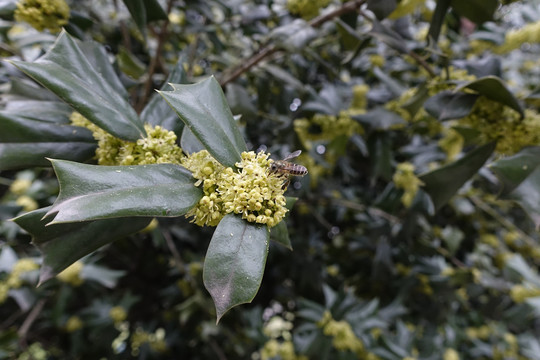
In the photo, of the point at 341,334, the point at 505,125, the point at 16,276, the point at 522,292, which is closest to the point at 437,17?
the point at 505,125

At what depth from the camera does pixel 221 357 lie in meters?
2.31

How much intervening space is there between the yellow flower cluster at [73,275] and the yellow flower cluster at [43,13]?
4.34 feet

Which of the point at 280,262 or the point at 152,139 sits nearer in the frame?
the point at 152,139

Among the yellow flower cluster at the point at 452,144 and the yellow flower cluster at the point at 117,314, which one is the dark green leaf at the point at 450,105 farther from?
the yellow flower cluster at the point at 117,314

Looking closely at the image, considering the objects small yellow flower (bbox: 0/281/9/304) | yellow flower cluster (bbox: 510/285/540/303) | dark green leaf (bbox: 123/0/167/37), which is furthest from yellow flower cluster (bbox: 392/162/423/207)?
small yellow flower (bbox: 0/281/9/304)

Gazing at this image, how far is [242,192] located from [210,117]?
0.22 m

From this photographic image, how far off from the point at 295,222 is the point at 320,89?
3.95ft

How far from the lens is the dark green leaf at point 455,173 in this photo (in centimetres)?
135

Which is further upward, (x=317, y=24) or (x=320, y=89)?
(x=317, y=24)

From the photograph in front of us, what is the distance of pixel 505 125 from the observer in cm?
134

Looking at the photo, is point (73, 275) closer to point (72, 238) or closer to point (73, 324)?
point (73, 324)

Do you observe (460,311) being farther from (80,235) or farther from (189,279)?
(80,235)

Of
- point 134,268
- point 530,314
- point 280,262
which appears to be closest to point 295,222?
point 280,262

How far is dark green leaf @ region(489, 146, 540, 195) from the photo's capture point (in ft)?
3.88
